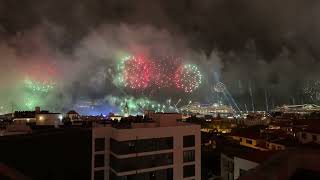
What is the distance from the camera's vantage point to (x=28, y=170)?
2267 cm

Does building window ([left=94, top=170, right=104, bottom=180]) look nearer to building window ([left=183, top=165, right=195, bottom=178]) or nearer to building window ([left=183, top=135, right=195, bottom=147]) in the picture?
building window ([left=183, top=165, right=195, bottom=178])

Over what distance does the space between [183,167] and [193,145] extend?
186 cm

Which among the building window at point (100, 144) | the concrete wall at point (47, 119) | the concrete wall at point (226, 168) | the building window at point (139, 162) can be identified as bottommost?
the concrete wall at point (226, 168)

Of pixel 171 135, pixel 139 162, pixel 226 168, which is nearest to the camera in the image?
pixel 139 162

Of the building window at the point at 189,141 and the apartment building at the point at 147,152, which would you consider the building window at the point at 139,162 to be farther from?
the building window at the point at 189,141

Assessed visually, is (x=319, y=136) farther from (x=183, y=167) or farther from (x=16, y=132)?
(x=16, y=132)

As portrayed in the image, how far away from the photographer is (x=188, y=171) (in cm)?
2398

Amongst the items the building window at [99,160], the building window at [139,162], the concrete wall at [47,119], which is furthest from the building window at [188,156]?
the concrete wall at [47,119]

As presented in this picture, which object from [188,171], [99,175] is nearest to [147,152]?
[99,175]

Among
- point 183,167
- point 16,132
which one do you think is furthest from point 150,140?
point 16,132

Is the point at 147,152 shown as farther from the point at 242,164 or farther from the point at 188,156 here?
the point at 242,164

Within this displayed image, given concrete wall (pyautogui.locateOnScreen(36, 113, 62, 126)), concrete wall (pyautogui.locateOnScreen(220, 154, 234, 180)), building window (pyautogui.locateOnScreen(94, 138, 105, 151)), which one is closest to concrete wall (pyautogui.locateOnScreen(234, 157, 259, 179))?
concrete wall (pyautogui.locateOnScreen(220, 154, 234, 180))

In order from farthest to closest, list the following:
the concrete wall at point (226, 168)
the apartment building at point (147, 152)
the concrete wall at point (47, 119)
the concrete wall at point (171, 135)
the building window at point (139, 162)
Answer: the concrete wall at point (47, 119) < the concrete wall at point (226, 168) < the concrete wall at point (171, 135) < the apartment building at point (147, 152) < the building window at point (139, 162)

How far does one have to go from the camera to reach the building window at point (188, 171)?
23.7 metres
